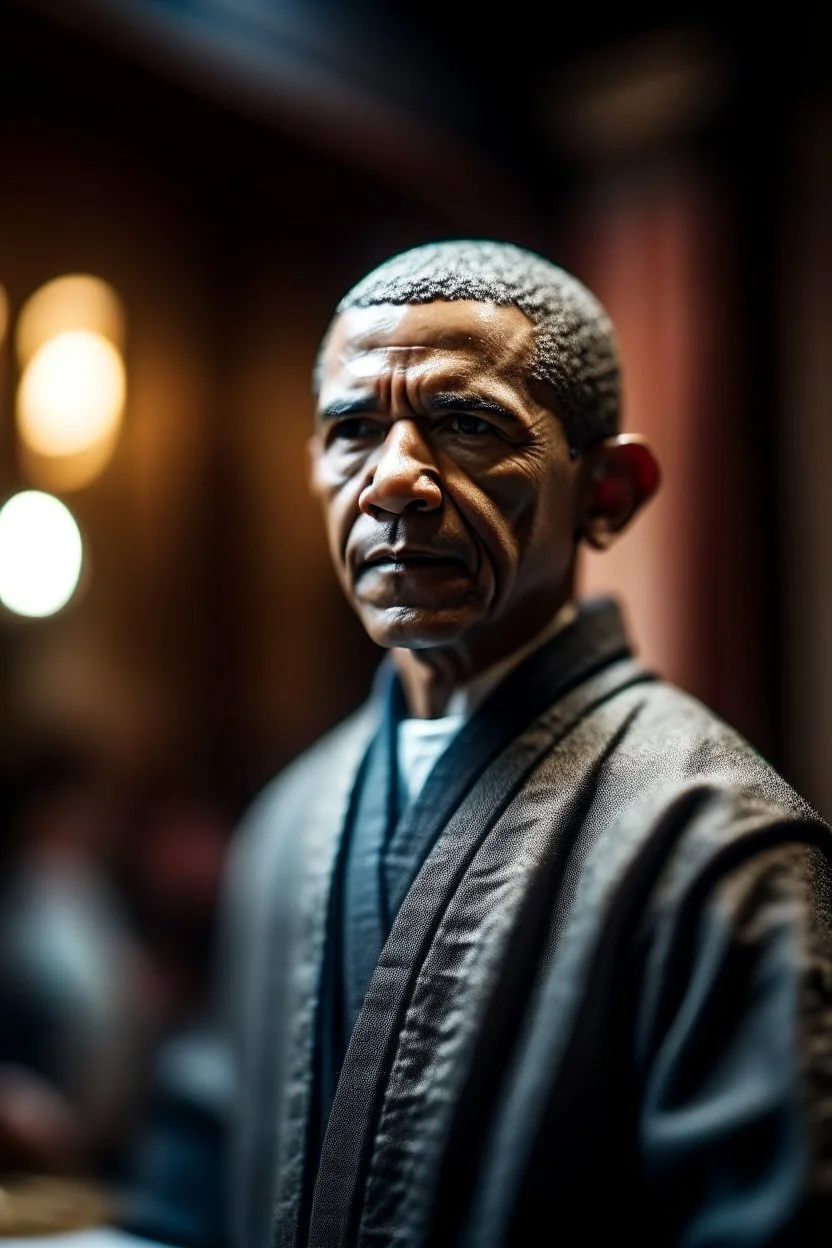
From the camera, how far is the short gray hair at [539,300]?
108cm

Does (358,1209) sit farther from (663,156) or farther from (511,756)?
(663,156)

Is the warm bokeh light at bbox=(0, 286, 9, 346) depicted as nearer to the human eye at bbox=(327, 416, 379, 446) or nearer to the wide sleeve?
the human eye at bbox=(327, 416, 379, 446)

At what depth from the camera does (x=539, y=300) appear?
43.4 inches

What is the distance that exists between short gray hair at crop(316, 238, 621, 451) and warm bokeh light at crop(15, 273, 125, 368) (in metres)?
1.16

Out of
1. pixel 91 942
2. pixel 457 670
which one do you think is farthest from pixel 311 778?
pixel 91 942

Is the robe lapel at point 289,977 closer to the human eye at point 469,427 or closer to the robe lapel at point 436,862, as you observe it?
the robe lapel at point 436,862

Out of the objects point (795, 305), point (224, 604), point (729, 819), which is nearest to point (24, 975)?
point (224, 604)

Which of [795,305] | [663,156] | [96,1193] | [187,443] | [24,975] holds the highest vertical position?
[663,156]

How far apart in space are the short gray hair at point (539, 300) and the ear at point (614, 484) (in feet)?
0.07

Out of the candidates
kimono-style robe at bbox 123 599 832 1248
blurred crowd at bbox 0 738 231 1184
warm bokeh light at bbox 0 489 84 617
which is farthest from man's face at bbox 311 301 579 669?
blurred crowd at bbox 0 738 231 1184

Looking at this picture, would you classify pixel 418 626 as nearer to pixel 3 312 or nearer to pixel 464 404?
pixel 464 404

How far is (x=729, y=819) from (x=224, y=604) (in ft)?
6.06

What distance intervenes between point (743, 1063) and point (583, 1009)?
0.12 metres

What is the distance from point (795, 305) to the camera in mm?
2449
